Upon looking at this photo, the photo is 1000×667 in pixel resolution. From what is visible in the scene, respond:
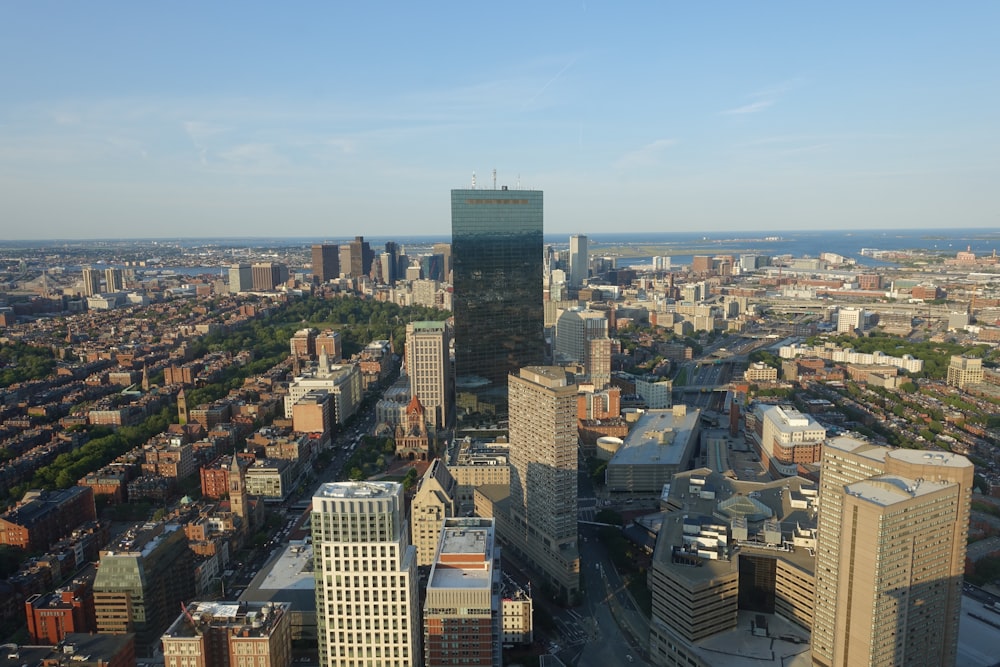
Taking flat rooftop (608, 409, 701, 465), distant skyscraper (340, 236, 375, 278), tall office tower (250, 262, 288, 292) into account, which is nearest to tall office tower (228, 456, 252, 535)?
Answer: flat rooftop (608, 409, 701, 465)

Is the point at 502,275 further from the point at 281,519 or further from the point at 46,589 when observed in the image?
the point at 46,589

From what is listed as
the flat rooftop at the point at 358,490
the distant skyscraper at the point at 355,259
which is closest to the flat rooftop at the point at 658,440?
the flat rooftop at the point at 358,490

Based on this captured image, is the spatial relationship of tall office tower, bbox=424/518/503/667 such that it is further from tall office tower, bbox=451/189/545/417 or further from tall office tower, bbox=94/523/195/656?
tall office tower, bbox=451/189/545/417

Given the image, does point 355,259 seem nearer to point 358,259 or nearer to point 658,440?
point 358,259

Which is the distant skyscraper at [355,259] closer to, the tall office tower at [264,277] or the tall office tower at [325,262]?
the tall office tower at [325,262]

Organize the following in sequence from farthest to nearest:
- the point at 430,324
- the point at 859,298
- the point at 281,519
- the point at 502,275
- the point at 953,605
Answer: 1. the point at 859,298
2. the point at 430,324
3. the point at 502,275
4. the point at 281,519
5. the point at 953,605

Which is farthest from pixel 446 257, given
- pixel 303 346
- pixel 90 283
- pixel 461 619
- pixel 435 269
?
pixel 461 619

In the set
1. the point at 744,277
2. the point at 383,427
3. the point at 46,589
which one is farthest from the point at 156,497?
the point at 744,277
